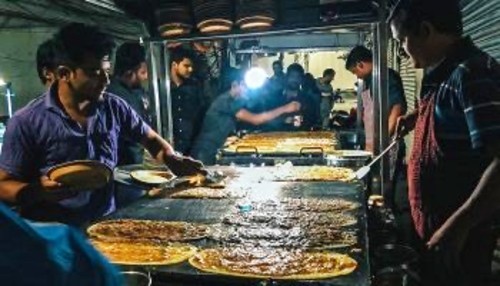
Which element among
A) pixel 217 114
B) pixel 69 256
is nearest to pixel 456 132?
pixel 69 256

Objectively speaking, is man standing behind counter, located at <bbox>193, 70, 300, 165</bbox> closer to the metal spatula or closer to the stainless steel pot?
the metal spatula

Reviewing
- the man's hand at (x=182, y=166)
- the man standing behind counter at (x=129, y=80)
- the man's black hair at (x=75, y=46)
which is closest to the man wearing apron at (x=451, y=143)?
the man's black hair at (x=75, y=46)

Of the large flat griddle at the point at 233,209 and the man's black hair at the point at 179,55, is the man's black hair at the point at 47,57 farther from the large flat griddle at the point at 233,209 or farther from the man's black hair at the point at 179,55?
the man's black hair at the point at 179,55

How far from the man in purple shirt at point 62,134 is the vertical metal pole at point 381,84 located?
2856mm

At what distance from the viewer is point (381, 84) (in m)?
5.20

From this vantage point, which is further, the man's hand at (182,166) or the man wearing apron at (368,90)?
the man wearing apron at (368,90)

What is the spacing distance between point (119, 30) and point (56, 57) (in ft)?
42.7

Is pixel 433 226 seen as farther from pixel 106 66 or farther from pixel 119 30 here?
pixel 119 30

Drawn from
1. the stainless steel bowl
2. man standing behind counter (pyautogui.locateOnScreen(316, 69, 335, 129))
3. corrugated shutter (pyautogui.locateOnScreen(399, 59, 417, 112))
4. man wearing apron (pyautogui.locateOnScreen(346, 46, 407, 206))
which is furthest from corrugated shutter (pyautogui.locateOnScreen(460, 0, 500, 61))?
man standing behind counter (pyautogui.locateOnScreen(316, 69, 335, 129))

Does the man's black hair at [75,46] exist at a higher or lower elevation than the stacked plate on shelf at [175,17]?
lower

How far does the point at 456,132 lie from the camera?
282 centimetres

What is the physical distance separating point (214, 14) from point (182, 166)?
186cm

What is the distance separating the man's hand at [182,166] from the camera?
4700mm

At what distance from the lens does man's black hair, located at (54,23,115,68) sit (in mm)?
3459
